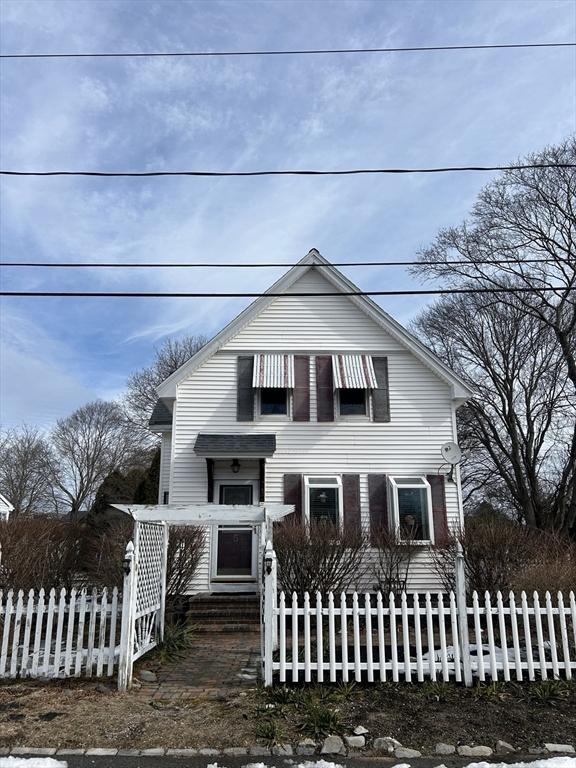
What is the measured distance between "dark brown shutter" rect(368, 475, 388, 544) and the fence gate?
5.07 m

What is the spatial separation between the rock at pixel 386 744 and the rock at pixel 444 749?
30 cm

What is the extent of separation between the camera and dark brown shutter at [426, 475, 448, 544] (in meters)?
12.3

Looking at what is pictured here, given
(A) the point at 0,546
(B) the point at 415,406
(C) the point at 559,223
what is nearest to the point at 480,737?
(A) the point at 0,546

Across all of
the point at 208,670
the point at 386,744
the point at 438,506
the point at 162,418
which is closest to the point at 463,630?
the point at 386,744

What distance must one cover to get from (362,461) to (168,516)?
19.7 ft

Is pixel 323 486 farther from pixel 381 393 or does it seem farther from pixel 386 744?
pixel 386 744

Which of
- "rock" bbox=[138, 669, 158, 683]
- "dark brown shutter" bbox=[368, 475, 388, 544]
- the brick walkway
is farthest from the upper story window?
"rock" bbox=[138, 669, 158, 683]

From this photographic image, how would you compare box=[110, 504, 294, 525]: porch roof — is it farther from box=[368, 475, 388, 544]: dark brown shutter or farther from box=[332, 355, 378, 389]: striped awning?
box=[332, 355, 378, 389]: striped awning

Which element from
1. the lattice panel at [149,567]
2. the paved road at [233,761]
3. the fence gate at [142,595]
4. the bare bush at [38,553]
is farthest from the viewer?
the bare bush at [38,553]

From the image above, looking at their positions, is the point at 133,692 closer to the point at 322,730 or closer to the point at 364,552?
the point at 322,730

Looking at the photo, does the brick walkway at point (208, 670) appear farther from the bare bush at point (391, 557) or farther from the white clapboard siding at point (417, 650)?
the bare bush at point (391, 557)

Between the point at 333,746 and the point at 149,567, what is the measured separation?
4.13 meters

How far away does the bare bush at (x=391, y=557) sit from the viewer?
38.5ft

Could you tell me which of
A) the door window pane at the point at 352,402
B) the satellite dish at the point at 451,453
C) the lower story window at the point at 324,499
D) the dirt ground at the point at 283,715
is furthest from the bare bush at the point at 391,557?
the dirt ground at the point at 283,715
